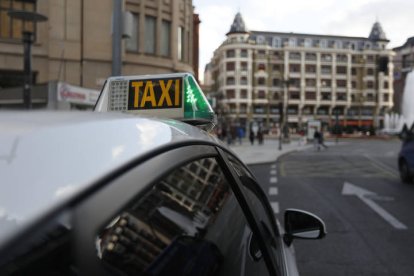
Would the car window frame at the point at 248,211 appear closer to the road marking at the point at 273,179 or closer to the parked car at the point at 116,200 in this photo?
the parked car at the point at 116,200

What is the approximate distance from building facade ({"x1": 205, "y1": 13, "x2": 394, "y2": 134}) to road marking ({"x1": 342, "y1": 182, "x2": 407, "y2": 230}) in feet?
298

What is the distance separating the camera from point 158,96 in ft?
8.54

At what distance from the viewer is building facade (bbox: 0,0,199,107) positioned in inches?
979

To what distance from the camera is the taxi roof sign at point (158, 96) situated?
2.53 meters

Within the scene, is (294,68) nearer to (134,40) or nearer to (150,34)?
(150,34)

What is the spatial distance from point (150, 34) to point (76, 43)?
4.94m

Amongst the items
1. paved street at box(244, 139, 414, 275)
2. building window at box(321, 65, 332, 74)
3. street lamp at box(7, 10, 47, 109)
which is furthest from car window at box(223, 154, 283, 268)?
building window at box(321, 65, 332, 74)

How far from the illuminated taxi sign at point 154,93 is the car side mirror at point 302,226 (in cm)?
91

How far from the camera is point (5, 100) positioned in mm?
22297

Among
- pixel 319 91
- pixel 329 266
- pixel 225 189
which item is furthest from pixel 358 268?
pixel 319 91

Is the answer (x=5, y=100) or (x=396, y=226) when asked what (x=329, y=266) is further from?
(x=5, y=100)

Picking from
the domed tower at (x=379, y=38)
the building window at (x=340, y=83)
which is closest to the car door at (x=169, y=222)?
the building window at (x=340, y=83)

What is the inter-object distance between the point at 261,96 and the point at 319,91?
1417cm

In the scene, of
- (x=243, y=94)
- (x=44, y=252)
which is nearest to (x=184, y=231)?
(x=44, y=252)
